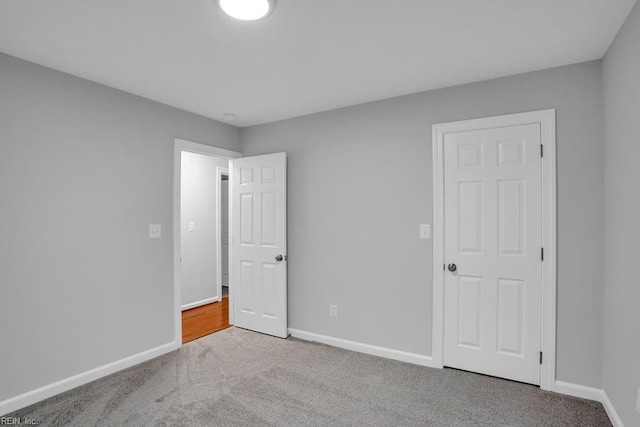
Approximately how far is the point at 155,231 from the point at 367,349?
2274 millimetres

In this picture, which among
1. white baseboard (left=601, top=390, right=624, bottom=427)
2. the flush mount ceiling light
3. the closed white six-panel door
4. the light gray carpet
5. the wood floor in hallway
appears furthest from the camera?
the wood floor in hallway

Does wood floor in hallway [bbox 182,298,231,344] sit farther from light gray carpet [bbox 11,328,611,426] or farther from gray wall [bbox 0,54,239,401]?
light gray carpet [bbox 11,328,611,426]

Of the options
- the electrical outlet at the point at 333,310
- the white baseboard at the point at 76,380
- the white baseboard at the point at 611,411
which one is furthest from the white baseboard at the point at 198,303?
the white baseboard at the point at 611,411

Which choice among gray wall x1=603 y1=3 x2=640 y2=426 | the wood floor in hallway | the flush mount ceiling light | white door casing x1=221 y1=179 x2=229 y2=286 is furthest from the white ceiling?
white door casing x1=221 y1=179 x2=229 y2=286

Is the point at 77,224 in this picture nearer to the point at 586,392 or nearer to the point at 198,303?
the point at 198,303

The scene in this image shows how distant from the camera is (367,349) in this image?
3.10 meters

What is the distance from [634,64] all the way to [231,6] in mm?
2117

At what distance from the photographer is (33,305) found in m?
2.26

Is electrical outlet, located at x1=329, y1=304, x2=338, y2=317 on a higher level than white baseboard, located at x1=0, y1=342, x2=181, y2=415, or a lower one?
higher

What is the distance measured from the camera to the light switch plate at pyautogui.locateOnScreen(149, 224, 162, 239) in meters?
2.99

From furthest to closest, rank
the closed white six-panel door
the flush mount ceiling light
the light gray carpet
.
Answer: the closed white six-panel door → the light gray carpet → the flush mount ceiling light

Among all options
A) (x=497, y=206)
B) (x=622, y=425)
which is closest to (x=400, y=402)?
(x=622, y=425)

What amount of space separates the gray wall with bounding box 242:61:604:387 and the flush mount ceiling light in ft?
5.18


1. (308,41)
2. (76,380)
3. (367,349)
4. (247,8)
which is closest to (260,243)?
(367,349)
